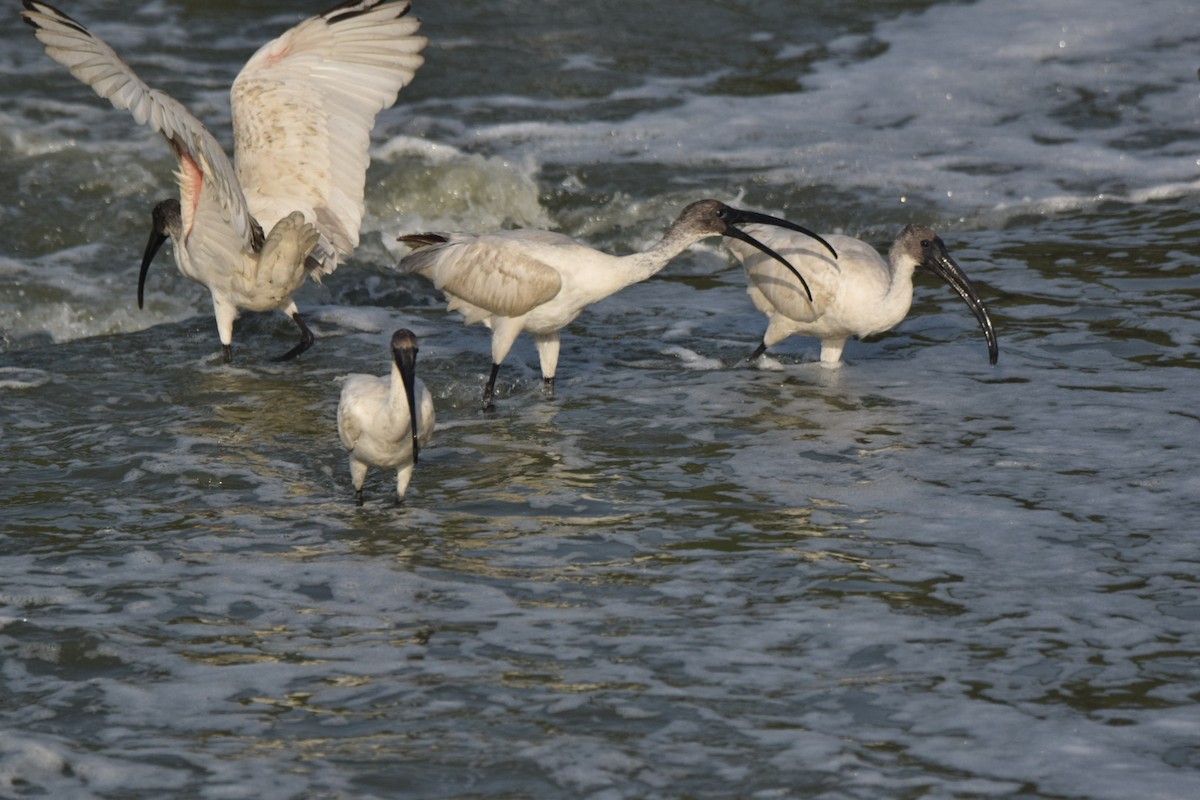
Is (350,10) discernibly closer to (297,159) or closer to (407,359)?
(297,159)

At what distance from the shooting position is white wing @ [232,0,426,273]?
9484 millimetres

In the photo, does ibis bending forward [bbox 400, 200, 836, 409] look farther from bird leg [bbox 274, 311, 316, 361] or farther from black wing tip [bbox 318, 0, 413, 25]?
black wing tip [bbox 318, 0, 413, 25]

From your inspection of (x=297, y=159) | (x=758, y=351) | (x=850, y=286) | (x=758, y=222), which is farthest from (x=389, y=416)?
(x=297, y=159)

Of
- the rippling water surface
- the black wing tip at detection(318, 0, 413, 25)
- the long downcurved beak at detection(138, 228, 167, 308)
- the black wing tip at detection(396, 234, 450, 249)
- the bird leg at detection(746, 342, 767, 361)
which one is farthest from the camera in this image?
the long downcurved beak at detection(138, 228, 167, 308)

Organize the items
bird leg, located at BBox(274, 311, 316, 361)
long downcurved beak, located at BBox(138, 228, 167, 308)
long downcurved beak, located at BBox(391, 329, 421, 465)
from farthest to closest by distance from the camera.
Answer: long downcurved beak, located at BBox(138, 228, 167, 308) → bird leg, located at BBox(274, 311, 316, 361) → long downcurved beak, located at BBox(391, 329, 421, 465)

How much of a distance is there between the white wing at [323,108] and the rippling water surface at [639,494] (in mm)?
897

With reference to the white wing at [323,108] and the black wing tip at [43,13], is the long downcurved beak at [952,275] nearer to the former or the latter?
the white wing at [323,108]

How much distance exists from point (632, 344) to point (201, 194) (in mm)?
2558

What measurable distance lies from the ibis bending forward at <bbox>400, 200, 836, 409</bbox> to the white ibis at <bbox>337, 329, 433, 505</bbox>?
1.59m

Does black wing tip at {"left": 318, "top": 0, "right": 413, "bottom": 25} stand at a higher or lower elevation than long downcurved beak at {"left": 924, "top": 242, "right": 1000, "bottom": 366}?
higher

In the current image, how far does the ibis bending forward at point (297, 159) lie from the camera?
9297 mm

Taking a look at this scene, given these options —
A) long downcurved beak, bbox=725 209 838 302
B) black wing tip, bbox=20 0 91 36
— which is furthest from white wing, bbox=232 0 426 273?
long downcurved beak, bbox=725 209 838 302

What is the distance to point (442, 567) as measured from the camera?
6102 millimetres

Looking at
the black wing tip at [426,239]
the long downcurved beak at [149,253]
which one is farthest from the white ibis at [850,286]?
the long downcurved beak at [149,253]
